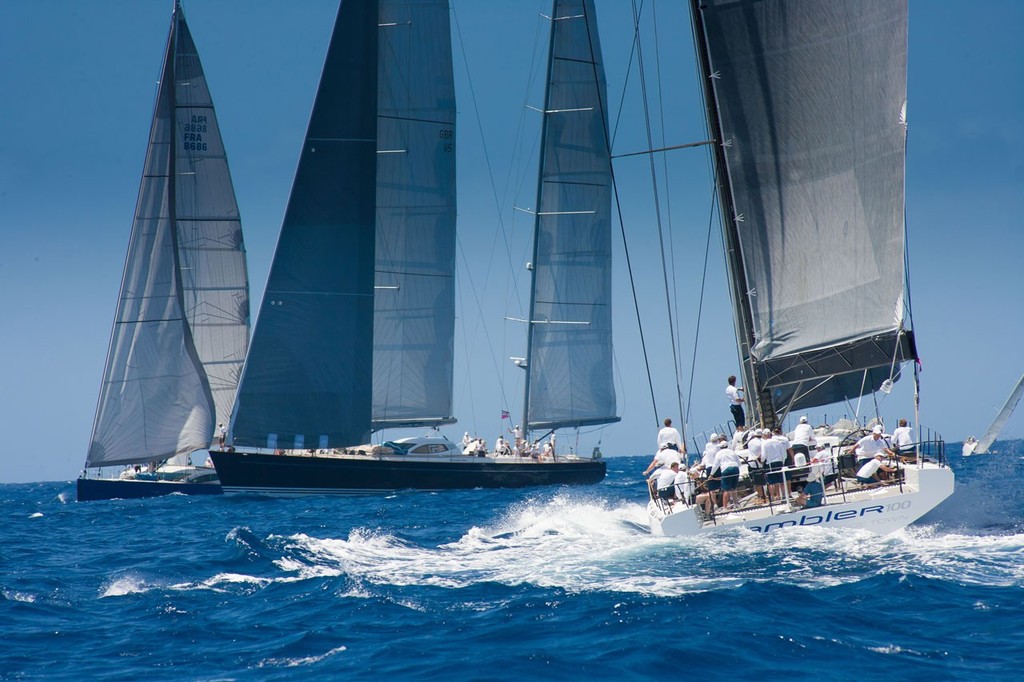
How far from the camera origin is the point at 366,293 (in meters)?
39.6

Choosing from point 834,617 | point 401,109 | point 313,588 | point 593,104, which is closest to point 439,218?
point 401,109

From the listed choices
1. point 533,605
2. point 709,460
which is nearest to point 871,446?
point 709,460

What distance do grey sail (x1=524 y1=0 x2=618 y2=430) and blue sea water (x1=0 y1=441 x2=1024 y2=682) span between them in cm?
2283

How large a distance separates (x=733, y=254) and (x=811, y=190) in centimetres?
200

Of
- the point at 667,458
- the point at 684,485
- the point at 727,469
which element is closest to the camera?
the point at 727,469

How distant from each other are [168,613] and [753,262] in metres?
13.1

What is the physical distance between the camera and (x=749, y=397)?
2200 cm

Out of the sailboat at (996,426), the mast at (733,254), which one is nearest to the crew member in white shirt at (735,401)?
the mast at (733,254)

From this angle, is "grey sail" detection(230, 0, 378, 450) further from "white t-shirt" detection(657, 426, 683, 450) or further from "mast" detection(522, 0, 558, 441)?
"white t-shirt" detection(657, 426, 683, 450)

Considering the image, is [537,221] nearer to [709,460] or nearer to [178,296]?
[178,296]

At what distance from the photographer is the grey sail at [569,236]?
4466 cm

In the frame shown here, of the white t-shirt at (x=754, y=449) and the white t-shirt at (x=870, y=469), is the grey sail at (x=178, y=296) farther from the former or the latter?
the white t-shirt at (x=870, y=469)

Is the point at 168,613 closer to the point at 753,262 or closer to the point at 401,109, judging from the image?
the point at 753,262

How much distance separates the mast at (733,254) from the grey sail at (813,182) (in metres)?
0.04
